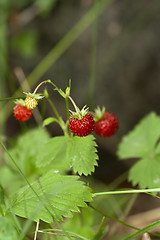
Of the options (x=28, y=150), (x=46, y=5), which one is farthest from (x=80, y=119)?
(x=46, y=5)

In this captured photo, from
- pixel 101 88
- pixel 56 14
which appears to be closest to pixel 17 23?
pixel 56 14

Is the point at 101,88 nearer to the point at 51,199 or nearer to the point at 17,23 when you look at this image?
the point at 17,23

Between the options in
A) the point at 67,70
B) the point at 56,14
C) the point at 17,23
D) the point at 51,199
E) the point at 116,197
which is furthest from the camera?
the point at 17,23

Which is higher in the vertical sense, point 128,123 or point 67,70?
point 67,70

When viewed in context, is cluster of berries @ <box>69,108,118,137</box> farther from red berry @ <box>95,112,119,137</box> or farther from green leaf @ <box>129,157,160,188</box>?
green leaf @ <box>129,157,160,188</box>

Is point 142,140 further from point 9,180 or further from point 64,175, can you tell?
point 9,180

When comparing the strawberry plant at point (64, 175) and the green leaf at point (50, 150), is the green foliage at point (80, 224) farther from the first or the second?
the green leaf at point (50, 150)

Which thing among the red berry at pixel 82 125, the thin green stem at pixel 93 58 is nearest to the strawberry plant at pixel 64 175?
the red berry at pixel 82 125
